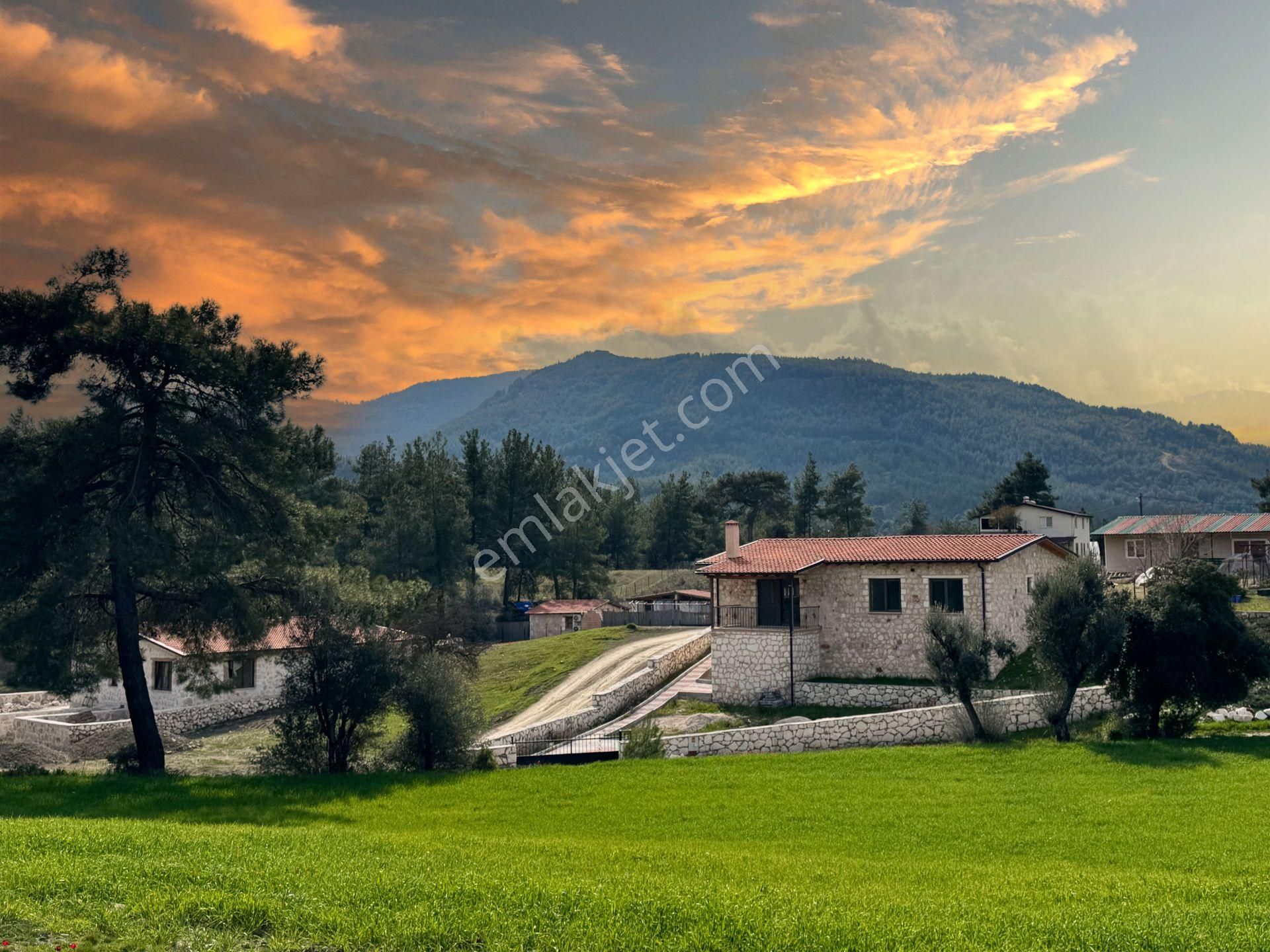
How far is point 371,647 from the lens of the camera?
24.5 m

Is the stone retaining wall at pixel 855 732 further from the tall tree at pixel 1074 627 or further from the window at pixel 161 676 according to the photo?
the window at pixel 161 676

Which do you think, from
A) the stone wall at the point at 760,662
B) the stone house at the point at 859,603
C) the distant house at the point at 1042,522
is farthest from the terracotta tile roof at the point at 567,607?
the distant house at the point at 1042,522

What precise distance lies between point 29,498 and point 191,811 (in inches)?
345

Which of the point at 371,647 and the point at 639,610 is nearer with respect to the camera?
the point at 371,647

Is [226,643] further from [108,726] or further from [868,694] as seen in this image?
[868,694]

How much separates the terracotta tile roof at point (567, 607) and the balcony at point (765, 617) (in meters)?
24.0

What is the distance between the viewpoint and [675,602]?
6331 cm

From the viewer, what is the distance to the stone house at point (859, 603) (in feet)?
113

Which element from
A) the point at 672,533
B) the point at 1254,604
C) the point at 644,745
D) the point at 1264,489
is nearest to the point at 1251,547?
the point at 1264,489

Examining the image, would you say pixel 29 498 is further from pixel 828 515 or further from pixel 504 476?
pixel 828 515

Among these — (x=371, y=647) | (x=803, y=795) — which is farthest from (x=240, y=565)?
(x=803, y=795)

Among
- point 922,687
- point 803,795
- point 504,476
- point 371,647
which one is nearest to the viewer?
point 803,795

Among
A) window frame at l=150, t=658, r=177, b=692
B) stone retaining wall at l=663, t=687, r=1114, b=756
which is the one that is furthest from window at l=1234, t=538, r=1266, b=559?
window frame at l=150, t=658, r=177, b=692

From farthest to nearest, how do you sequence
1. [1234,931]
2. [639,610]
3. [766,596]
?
[639,610], [766,596], [1234,931]
